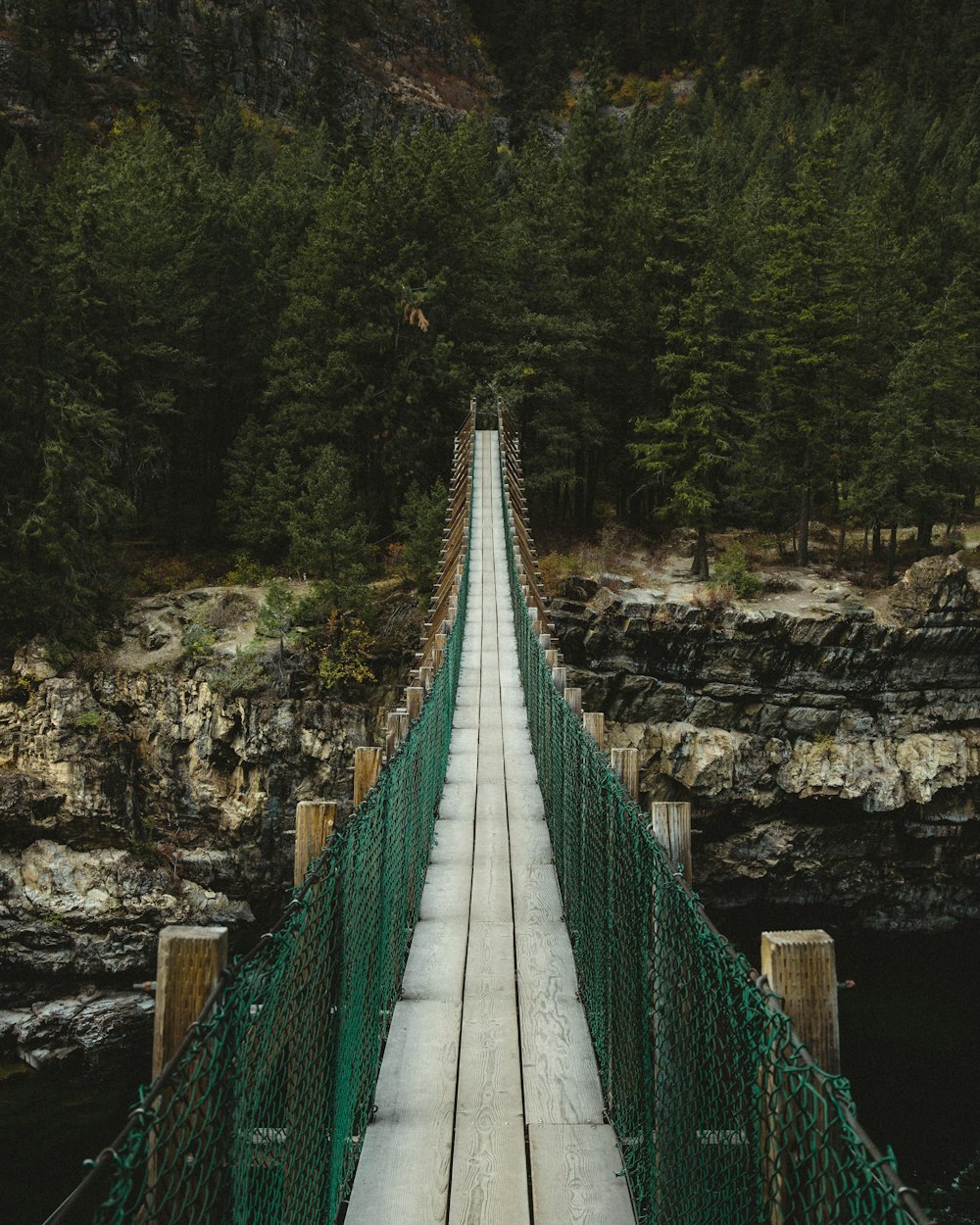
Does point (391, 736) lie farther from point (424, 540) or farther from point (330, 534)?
point (330, 534)

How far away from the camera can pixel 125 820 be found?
18.2 m

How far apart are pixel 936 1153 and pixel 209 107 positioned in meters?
58.7

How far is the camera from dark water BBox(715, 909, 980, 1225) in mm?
13170

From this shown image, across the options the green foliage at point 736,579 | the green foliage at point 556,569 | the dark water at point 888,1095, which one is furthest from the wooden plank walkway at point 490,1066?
the green foliage at point 736,579

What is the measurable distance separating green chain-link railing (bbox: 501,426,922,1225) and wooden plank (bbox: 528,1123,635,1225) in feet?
0.21

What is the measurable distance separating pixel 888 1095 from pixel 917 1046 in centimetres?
176

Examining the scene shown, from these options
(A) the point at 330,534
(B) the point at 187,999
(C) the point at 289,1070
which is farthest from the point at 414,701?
(A) the point at 330,534

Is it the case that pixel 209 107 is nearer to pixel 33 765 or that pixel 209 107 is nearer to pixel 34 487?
pixel 34 487

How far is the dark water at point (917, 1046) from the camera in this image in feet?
43.2

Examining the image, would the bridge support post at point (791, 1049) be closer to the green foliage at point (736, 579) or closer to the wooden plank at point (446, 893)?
the wooden plank at point (446, 893)

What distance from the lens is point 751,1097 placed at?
190cm

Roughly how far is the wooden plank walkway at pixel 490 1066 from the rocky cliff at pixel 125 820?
9.88 meters

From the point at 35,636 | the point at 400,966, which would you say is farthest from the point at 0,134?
the point at 400,966

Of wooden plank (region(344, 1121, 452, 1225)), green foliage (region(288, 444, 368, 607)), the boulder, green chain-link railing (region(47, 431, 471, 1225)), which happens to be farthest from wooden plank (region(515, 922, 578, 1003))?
the boulder
